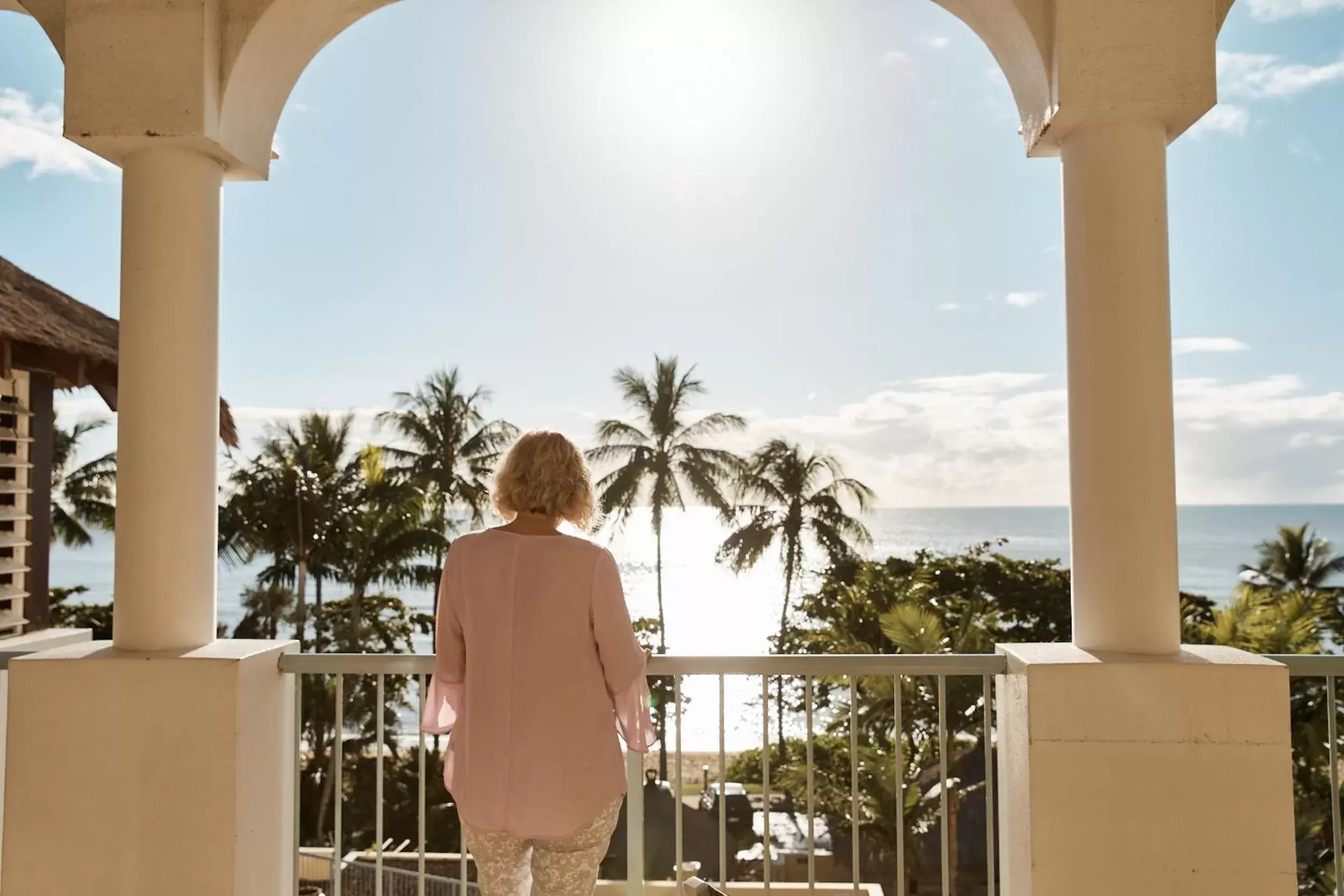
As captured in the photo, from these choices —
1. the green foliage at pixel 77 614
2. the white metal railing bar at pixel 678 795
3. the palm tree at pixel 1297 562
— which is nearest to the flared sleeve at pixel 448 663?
the white metal railing bar at pixel 678 795

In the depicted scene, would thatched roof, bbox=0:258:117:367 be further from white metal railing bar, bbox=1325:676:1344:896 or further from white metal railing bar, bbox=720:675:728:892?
white metal railing bar, bbox=1325:676:1344:896

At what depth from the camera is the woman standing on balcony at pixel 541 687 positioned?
210 cm

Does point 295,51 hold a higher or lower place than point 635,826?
higher

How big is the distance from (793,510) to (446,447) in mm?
9900

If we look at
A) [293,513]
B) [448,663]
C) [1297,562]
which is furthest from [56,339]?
[1297,562]

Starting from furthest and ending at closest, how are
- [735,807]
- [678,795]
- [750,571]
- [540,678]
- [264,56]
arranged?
[750,571] < [735,807] < [264,56] < [678,795] < [540,678]

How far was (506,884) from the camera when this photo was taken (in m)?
2.17

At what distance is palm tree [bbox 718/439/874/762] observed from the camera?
2844cm

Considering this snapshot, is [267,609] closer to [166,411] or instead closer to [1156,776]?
[166,411]

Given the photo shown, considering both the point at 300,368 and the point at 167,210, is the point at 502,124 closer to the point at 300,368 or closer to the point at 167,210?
the point at 300,368

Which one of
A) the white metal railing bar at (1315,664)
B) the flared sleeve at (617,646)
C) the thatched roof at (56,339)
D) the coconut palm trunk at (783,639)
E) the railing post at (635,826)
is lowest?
the coconut palm trunk at (783,639)

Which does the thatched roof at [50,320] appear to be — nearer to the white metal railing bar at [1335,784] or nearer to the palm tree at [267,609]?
the white metal railing bar at [1335,784]

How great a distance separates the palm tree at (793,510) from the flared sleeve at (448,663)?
26142 mm

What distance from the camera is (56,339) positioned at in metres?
6.53
